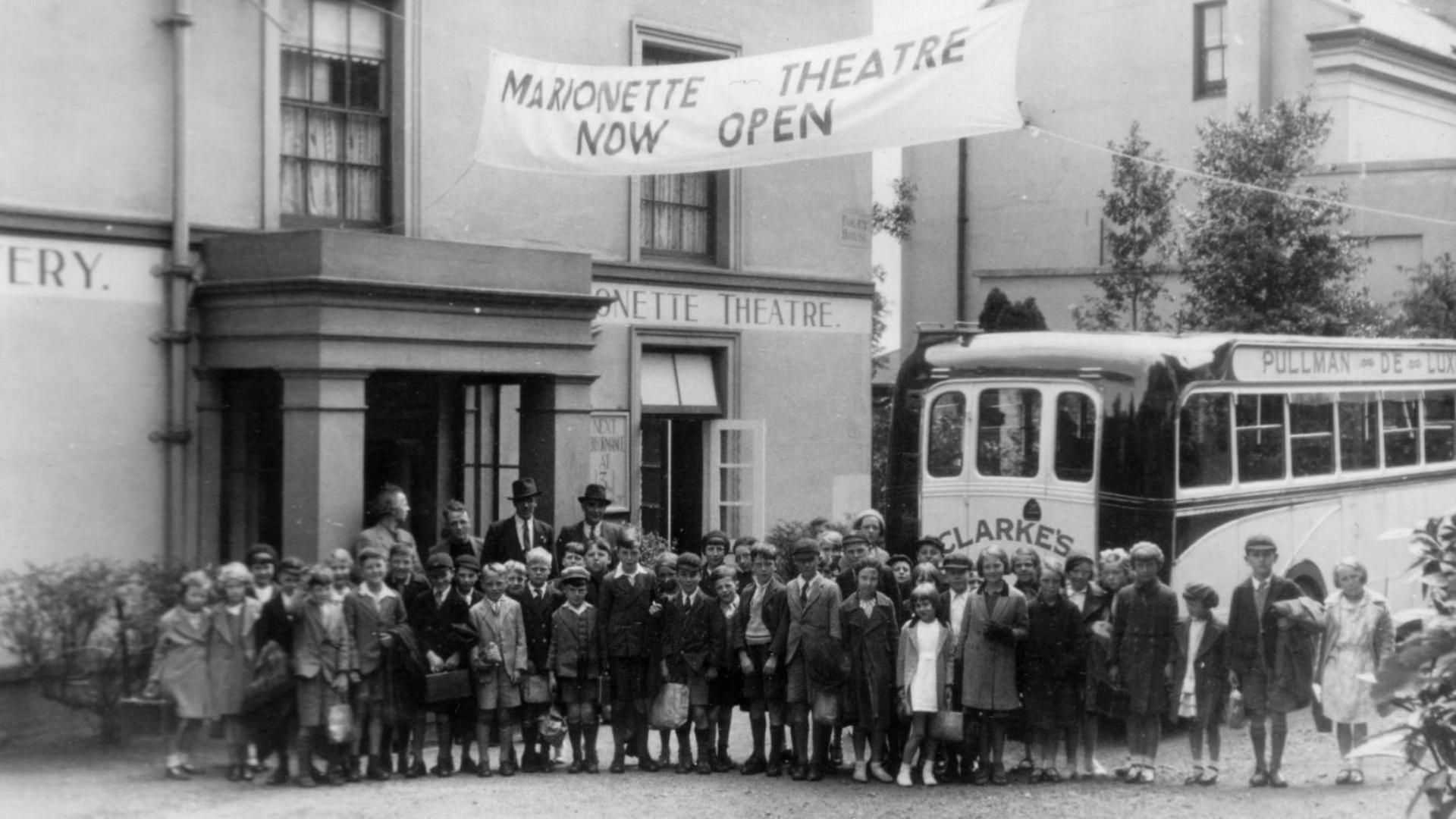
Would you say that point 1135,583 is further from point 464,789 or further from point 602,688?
point 464,789

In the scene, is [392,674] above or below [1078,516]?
below

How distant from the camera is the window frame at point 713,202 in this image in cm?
1579

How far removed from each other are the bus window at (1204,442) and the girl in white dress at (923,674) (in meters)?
2.89

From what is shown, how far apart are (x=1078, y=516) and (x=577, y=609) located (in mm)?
4087

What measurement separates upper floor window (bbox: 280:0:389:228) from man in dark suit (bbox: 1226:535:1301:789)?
25.7ft

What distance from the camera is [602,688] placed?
11.1 m

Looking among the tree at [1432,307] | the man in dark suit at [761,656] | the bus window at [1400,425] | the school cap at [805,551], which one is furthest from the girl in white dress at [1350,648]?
the tree at [1432,307]

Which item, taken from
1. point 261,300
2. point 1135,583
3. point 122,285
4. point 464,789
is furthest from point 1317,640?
point 122,285

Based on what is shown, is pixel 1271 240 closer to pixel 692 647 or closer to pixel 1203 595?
pixel 1203 595

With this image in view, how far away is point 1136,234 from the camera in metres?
25.1

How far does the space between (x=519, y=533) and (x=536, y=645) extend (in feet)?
7.45

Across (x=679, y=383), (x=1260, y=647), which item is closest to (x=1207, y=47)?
(x=679, y=383)

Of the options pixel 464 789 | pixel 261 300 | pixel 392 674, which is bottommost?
pixel 464 789

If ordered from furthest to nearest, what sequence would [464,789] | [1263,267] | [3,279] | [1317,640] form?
[1263,267] → [3,279] → [1317,640] → [464,789]
